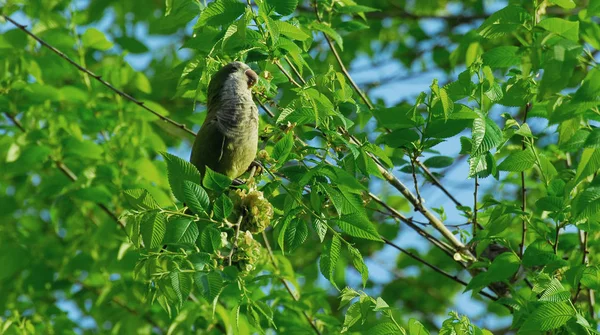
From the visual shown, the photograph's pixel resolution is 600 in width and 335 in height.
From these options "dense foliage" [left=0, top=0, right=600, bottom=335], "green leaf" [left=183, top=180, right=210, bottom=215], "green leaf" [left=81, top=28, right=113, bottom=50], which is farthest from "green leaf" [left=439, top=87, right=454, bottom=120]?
"green leaf" [left=81, top=28, right=113, bottom=50]

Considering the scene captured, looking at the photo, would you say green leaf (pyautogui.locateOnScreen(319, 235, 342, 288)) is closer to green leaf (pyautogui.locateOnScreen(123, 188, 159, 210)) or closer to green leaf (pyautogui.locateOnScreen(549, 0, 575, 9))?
green leaf (pyautogui.locateOnScreen(123, 188, 159, 210))

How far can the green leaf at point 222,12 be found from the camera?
2471 mm

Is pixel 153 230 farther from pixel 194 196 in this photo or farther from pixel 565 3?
pixel 565 3

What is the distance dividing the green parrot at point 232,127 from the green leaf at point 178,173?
0.41m

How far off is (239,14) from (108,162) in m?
1.86

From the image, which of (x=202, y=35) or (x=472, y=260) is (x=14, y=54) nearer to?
(x=202, y=35)

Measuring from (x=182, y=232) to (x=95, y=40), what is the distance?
2.13m

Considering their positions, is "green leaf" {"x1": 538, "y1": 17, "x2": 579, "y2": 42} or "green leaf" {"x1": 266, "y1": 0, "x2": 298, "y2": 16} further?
"green leaf" {"x1": 266, "y1": 0, "x2": 298, "y2": 16}

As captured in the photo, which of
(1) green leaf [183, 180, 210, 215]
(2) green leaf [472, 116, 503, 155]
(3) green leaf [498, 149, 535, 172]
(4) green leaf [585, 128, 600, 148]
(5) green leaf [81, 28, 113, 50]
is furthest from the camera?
(5) green leaf [81, 28, 113, 50]

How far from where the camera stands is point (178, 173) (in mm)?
2311

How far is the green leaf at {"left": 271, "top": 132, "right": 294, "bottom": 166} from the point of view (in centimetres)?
245

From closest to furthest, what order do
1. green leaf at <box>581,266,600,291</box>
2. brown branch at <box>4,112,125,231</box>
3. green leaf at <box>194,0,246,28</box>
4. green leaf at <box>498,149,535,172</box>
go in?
green leaf at <box>194,0,246,28</box> < green leaf at <box>581,266,600,291</box> < green leaf at <box>498,149,535,172</box> < brown branch at <box>4,112,125,231</box>

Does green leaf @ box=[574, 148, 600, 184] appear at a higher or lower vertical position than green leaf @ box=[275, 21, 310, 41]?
lower

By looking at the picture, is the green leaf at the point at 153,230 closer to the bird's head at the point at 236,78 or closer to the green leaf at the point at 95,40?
the bird's head at the point at 236,78
